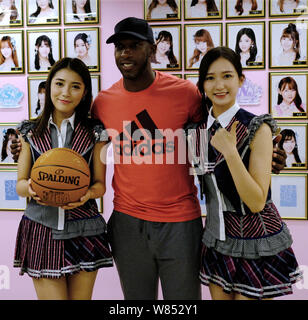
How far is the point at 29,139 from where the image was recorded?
5.45ft

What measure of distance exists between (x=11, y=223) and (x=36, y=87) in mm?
1085

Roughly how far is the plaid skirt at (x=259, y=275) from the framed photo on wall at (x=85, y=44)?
1707mm

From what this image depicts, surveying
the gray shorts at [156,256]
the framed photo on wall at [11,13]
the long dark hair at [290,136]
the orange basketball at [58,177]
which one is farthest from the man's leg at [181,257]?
the framed photo on wall at [11,13]

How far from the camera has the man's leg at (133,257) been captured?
1.72 meters

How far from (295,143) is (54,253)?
179 centimetres

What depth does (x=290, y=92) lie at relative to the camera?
2.43 metres

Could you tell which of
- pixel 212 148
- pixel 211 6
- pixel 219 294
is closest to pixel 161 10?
pixel 211 6

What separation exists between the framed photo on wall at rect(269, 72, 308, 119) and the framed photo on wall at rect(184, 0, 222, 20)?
0.58 meters

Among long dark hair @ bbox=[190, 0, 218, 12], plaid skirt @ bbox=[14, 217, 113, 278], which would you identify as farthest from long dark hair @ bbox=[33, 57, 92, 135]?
long dark hair @ bbox=[190, 0, 218, 12]

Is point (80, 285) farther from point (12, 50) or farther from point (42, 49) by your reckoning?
point (12, 50)

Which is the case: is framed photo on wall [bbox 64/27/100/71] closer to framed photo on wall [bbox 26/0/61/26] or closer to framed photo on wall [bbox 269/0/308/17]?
framed photo on wall [bbox 26/0/61/26]

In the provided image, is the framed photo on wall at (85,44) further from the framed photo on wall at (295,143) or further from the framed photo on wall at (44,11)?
the framed photo on wall at (295,143)

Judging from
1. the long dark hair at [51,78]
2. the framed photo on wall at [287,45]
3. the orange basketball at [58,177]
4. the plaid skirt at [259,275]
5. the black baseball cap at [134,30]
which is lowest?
the plaid skirt at [259,275]
